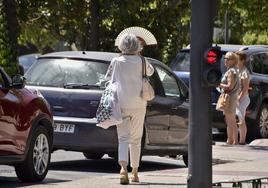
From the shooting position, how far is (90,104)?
42.2 ft

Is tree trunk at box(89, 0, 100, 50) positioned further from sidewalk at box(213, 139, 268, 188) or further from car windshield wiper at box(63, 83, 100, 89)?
car windshield wiper at box(63, 83, 100, 89)

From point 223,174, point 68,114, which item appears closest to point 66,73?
point 68,114

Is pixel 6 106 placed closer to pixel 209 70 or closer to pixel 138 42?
pixel 138 42

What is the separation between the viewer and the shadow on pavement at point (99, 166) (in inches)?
533

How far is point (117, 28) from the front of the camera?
74.5 feet

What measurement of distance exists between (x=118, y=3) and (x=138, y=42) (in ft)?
33.7

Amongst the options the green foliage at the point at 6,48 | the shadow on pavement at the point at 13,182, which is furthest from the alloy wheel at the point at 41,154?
the green foliage at the point at 6,48

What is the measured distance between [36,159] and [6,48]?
10.9 m

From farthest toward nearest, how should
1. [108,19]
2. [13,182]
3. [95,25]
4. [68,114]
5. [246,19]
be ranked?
[246,19], [108,19], [95,25], [68,114], [13,182]

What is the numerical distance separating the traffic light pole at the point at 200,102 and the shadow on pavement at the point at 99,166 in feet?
14.8

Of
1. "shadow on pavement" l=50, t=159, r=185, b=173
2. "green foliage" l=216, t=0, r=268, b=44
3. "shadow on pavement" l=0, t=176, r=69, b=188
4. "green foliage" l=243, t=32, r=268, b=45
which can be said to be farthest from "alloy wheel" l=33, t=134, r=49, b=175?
"green foliage" l=243, t=32, r=268, b=45

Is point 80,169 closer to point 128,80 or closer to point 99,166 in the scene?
point 99,166

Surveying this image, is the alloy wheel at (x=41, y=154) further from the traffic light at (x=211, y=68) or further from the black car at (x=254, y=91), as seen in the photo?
the black car at (x=254, y=91)

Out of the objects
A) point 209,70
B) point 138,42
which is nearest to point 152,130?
point 138,42
